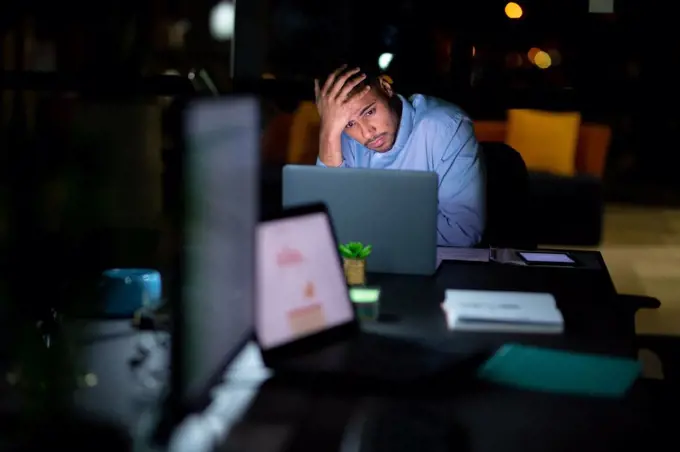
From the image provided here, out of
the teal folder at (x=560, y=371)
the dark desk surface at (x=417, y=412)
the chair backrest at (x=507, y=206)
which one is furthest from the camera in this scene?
the chair backrest at (x=507, y=206)

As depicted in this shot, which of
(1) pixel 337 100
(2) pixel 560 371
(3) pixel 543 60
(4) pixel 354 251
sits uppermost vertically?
(3) pixel 543 60

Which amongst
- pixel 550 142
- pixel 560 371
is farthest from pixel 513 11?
pixel 560 371

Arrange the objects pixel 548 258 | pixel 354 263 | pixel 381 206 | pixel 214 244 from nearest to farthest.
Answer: pixel 214 244 < pixel 354 263 < pixel 381 206 < pixel 548 258

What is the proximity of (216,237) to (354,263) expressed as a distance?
0.90m

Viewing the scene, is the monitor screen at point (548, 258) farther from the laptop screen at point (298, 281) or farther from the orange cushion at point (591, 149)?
the orange cushion at point (591, 149)

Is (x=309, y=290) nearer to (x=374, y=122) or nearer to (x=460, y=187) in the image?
(x=460, y=187)

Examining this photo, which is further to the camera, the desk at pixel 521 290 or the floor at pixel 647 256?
the floor at pixel 647 256

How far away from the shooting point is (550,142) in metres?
6.18

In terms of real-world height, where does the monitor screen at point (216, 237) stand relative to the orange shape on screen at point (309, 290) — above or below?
above

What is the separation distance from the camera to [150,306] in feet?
5.81

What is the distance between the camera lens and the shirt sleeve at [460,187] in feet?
9.16

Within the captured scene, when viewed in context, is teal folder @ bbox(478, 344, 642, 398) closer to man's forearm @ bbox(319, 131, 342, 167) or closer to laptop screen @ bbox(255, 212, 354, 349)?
laptop screen @ bbox(255, 212, 354, 349)

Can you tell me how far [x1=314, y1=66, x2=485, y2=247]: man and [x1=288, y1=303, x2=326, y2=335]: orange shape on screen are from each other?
134 cm

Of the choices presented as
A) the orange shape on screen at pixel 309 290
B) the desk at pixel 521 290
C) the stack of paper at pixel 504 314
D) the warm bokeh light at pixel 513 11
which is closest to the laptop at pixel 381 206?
the desk at pixel 521 290
